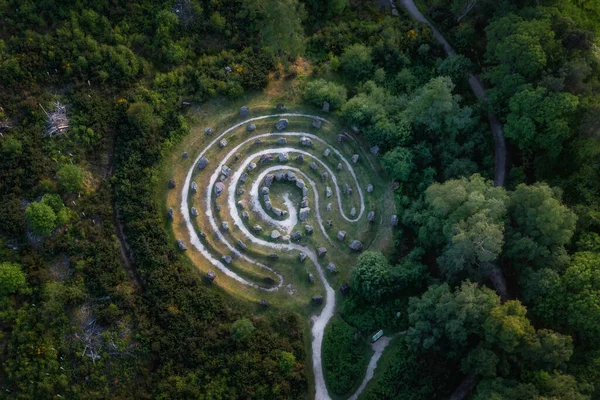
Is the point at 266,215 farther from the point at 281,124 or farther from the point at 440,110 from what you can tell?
the point at 440,110

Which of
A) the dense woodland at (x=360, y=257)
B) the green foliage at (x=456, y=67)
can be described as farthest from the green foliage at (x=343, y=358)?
→ the green foliage at (x=456, y=67)

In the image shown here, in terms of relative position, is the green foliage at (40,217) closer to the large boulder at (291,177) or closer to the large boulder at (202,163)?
the large boulder at (202,163)

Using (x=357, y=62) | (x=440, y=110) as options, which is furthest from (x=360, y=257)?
(x=357, y=62)

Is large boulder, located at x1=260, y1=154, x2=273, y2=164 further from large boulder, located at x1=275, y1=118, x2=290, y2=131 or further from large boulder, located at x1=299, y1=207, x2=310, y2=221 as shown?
large boulder, located at x1=299, y1=207, x2=310, y2=221

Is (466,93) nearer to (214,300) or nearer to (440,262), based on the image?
(440,262)

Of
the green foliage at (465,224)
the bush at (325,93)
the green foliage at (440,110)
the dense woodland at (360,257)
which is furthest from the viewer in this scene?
the bush at (325,93)

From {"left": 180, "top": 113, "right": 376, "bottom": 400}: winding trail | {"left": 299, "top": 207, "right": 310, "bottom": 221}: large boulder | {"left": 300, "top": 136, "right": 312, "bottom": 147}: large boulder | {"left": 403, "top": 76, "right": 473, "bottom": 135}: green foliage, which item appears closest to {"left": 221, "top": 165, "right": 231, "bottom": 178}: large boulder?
{"left": 180, "top": 113, "right": 376, "bottom": 400}: winding trail
